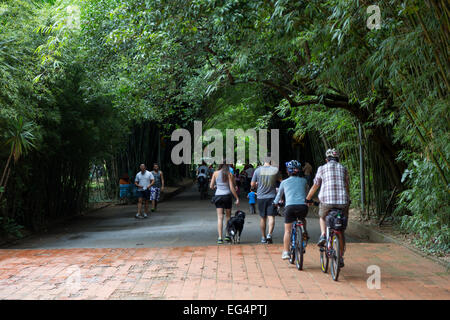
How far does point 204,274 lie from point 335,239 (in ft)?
5.87

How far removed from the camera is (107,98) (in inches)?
641

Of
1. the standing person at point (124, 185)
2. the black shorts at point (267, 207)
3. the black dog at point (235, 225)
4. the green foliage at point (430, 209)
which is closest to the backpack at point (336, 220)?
the green foliage at point (430, 209)

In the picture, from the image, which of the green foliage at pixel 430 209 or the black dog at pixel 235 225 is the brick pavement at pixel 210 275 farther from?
the black dog at pixel 235 225

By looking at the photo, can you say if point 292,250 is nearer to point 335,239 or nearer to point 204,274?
point 335,239

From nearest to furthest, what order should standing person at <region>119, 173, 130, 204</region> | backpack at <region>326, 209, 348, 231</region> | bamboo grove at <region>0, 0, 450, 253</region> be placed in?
backpack at <region>326, 209, 348, 231</region> < bamboo grove at <region>0, 0, 450, 253</region> < standing person at <region>119, 173, 130, 204</region>

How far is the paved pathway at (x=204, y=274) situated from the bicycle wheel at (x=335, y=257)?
0.34 feet

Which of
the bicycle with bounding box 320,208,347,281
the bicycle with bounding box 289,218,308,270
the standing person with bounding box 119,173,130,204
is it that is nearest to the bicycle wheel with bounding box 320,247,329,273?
the bicycle with bounding box 320,208,347,281

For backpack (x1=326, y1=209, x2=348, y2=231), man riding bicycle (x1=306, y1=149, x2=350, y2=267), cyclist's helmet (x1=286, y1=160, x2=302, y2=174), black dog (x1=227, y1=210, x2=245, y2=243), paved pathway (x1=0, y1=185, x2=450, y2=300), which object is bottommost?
paved pathway (x1=0, y1=185, x2=450, y2=300)

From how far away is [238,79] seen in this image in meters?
11.9

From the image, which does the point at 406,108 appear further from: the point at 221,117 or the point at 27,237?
the point at 221,117

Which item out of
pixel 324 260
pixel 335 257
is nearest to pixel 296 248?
pixel 324 260

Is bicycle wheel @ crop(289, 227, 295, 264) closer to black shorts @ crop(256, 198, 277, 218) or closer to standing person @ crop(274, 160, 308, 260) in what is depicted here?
standing person @ crop(274, 160, 308, 260)

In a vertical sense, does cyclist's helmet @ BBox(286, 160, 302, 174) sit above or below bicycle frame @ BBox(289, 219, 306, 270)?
above

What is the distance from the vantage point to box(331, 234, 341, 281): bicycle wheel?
6.64 m
